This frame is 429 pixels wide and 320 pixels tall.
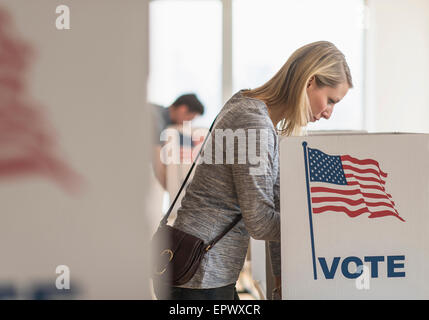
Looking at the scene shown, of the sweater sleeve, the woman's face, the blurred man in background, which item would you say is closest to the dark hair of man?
the blurred man in background

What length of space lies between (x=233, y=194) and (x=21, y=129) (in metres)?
0.44

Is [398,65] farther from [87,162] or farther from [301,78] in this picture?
[87,162]

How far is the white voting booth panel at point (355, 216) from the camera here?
35.3 inches

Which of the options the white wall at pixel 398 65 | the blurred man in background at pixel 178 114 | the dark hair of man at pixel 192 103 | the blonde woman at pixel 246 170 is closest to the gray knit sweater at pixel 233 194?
the blonde woman at pixel 246 170

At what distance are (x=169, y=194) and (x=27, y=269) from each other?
181 centimetres

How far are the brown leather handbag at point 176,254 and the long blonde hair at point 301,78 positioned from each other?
242 mm

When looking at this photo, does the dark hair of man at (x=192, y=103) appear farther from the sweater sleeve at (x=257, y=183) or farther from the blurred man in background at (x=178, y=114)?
the sweater sleeve at (x=257, y=183)

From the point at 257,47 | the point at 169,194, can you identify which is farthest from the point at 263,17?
the point at 169,194

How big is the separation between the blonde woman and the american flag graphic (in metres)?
0.09

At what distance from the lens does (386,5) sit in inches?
195
